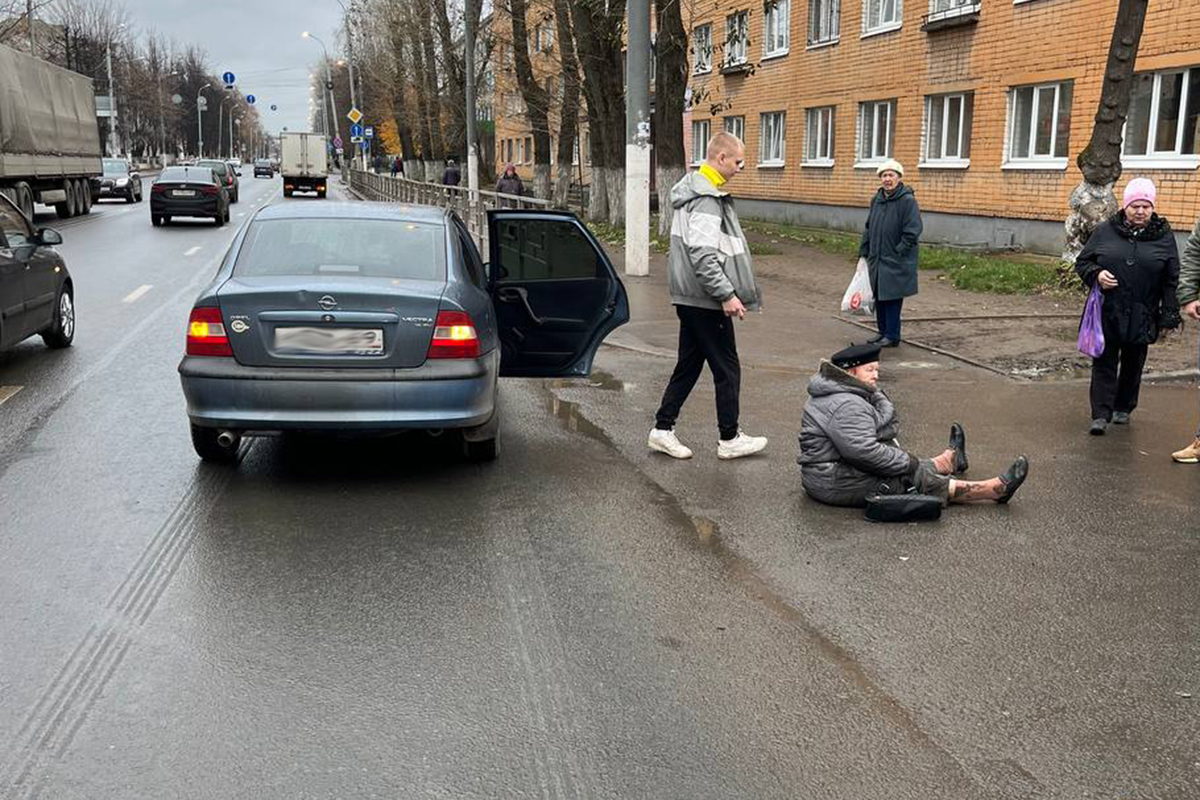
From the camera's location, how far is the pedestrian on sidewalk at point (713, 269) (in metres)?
6.34

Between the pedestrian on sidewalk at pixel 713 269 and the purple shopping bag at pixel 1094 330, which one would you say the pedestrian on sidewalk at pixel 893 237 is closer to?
the purple shopping bag at pixel 1094 330

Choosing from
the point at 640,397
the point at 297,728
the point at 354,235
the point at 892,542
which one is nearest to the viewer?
the point at 297,728

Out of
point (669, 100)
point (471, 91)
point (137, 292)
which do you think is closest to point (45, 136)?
point (471, 91)

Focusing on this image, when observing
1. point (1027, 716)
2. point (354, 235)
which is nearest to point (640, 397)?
point (354, 235)

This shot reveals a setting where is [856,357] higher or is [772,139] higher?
[772,139]

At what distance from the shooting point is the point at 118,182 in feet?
143

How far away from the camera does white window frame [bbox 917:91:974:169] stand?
73.3 ft

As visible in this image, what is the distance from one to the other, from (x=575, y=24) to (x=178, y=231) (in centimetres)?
1098

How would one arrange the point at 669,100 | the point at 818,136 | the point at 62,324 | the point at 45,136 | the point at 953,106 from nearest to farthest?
1. the point at 62,324
2. the point at 669,100
3. the point at 953,106
4. the point at 45,136
5. the point at 818,136

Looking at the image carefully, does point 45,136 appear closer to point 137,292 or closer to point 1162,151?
point 137,292

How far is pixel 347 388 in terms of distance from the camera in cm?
586

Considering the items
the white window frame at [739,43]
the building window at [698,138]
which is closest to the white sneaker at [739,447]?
the white window frame at [739,43]

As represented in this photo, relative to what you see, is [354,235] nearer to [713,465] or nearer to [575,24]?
[713,465]

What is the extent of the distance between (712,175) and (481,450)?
2059 mm
